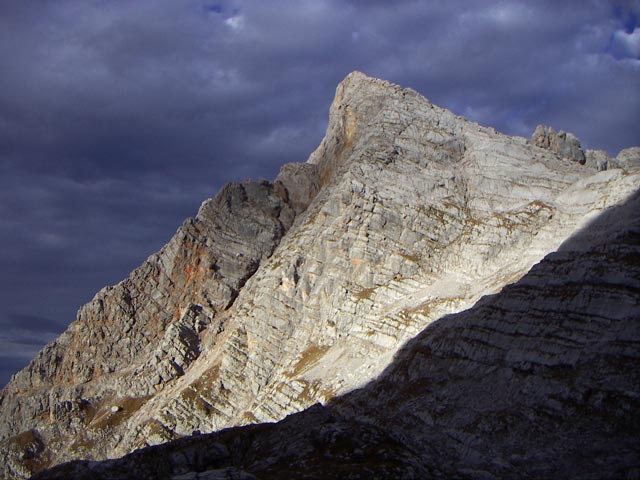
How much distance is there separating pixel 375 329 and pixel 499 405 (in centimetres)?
2714


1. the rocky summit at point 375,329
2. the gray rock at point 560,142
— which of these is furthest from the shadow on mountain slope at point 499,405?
the gray rock at point 560,142

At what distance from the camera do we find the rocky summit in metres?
36.8

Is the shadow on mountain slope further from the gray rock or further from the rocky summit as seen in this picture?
the gray rock

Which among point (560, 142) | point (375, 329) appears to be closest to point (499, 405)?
point (375, 329)

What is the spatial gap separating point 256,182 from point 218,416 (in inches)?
2102

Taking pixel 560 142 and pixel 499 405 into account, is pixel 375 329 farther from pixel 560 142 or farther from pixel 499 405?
pixel 560 142

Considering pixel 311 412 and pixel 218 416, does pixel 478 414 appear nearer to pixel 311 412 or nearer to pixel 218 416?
pixel 311 412

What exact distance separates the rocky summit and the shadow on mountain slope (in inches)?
6.5

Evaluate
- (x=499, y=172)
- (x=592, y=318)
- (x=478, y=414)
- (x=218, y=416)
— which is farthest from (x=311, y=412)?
(x=499, y=172)

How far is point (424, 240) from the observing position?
275 feet

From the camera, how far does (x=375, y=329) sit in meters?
72.1

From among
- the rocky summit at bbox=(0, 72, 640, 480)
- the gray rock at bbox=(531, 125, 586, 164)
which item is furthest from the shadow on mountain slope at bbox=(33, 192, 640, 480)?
the gray rock at bbox=(531, 125, 586, 164)

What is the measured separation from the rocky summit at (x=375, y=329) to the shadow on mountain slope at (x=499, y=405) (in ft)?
0.54

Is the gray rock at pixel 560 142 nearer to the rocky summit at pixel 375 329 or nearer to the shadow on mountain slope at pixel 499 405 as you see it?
the rocky summit at pixel 375 329
